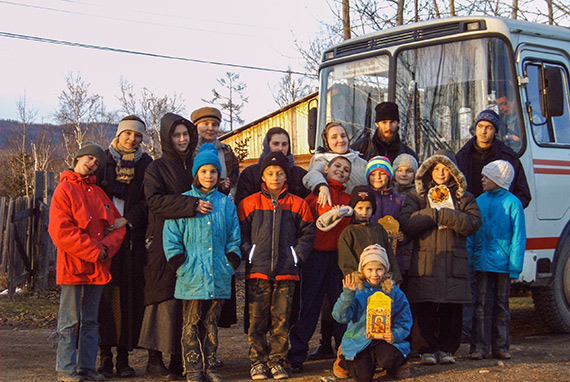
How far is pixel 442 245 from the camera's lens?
6.00 m

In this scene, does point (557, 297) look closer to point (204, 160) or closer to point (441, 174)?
point (441, 174)

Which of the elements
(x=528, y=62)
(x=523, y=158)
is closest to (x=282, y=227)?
(x=523, y=158)

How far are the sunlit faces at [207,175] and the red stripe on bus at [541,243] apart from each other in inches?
154

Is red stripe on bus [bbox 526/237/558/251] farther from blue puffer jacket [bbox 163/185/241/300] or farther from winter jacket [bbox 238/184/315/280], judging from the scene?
blue puffer jacket [bbox 163/185/241/300]

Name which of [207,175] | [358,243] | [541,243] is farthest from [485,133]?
[207,175]

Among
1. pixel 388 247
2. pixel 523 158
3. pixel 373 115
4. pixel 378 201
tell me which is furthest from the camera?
pixel 373 115

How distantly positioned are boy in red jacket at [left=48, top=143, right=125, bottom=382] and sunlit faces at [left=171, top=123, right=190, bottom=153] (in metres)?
0.56

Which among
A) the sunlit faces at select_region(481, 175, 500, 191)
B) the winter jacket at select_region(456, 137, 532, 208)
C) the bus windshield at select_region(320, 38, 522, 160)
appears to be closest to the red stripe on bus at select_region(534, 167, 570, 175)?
the bus windshield at select_region(320, 38, 522, 160)

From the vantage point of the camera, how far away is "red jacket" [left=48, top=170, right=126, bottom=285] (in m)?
5.25

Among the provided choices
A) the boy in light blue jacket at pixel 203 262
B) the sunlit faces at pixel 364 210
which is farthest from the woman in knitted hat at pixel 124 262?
the sunlit faces at pixel 364 210

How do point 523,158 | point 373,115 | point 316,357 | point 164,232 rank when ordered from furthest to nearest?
point 373,115
point 523,158
point 316,357
point 164,232

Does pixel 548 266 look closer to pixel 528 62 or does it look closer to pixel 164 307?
pixel 528 62

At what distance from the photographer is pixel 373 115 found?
346 inches

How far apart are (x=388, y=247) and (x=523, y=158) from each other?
274 cm
